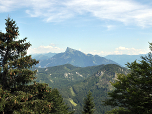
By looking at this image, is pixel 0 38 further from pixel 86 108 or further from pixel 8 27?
pixel 86 108

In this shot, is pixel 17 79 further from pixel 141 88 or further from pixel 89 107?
pixel 89 107

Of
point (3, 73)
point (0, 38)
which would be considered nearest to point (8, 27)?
point (0, 38)

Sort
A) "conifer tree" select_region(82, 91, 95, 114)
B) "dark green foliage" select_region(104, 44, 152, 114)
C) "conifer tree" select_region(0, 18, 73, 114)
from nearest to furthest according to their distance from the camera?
"conifer tree" select_region(0, 18, 73, 114), "dark green foliage" select_region(104, 44, 152, 114), "conifer tree" select_region(82, 91, 95, 114)

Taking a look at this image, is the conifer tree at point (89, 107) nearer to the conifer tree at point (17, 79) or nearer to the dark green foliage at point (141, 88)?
the dark green foliage at point (141, 88)

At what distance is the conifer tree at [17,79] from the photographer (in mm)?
9566

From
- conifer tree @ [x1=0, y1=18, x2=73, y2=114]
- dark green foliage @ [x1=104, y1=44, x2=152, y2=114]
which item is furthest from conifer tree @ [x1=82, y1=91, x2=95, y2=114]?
conifer tree @ [x1=0, y1=18, x2=73, y2=114]

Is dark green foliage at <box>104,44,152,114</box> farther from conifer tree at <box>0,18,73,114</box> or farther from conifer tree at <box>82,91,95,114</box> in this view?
conifer tree at <box>82,91,95,114</box>

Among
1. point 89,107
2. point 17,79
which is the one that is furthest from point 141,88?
point 89,107

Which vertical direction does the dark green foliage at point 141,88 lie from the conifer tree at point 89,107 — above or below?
above

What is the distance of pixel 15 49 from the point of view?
1109 centimetres

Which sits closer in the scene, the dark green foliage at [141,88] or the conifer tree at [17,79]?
the conifer tree at [17,79]

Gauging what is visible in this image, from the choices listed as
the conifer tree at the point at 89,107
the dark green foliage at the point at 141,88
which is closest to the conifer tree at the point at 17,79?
the dark green foliage at the point at 141,88

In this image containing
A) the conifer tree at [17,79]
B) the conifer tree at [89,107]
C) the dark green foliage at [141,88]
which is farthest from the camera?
the conifer tree at [89,107]

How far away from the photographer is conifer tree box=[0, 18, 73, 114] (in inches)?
377
